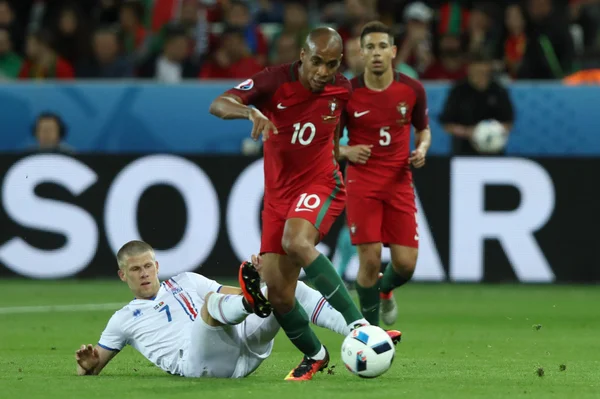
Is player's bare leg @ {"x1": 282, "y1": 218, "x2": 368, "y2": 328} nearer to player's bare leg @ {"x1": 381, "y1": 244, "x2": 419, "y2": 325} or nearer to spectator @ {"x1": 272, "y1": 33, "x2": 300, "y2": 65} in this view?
player's bare leg @ {"x1": 381, "y1": 244, "x2": 419, "y2": 325}

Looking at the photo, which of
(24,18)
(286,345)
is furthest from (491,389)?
(24,18)

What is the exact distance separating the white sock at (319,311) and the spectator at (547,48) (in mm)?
8512

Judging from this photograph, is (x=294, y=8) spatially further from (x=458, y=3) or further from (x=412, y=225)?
(x=412, y=225)

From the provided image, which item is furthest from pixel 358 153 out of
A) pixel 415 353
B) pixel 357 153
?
pixel 415 353

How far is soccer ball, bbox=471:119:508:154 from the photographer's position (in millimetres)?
14023

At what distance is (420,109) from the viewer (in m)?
9.64

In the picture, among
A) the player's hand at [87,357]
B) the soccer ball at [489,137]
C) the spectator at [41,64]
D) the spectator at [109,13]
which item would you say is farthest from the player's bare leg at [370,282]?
the spectator at [109,13]

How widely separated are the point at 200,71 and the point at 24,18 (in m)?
3.28

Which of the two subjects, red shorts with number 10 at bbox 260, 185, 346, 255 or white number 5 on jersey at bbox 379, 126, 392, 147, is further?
white number 5 on jersey at bbox 379, 126, 392, 147

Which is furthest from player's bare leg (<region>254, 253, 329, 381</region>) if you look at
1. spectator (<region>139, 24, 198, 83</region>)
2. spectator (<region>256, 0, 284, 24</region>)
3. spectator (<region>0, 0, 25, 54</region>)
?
spectator (<region>0, 0, 25, 54</region>)

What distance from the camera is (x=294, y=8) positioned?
15.8 metres

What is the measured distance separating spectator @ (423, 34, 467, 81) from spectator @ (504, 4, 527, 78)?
0.73 metres

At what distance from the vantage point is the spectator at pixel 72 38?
55.2 ft

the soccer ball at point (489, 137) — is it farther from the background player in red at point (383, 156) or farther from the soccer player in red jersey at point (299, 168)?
the soccer player in red jersey at point (299, 168)
